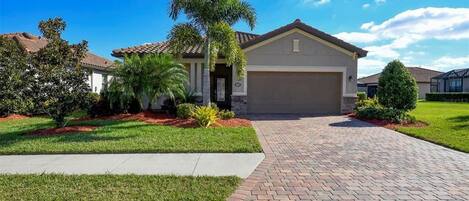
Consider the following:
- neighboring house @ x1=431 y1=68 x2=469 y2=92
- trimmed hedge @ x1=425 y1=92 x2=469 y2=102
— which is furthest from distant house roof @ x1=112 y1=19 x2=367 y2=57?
neighboring house @ x1=431 y1=68 x2=469 y2=92

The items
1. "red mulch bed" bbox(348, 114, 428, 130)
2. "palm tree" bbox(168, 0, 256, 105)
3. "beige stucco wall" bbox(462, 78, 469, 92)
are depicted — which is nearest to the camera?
"palm tree" bbox(168, 0, 256, 105)

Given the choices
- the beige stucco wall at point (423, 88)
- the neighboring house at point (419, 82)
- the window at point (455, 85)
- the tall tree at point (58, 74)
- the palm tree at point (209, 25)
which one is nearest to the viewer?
the tall tree at point (58, 74)

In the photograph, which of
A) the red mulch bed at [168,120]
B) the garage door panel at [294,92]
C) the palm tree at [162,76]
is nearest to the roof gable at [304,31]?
the garage door panel at [294,92]

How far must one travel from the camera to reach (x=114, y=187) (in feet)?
20.0

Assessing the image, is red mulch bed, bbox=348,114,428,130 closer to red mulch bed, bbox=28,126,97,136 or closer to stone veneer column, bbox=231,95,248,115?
stone veneer column, bbox=231,95,248,115

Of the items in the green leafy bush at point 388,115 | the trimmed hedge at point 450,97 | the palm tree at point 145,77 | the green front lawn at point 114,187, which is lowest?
the green front lawn at point 114,187

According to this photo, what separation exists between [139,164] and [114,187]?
1.66 metres

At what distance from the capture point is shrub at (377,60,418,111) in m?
16.4

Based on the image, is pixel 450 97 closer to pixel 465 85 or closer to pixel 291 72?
pixel 465 85

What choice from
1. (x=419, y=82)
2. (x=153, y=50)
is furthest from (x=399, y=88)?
(x=419, y=82)

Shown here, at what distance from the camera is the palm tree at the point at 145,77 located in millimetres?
15602

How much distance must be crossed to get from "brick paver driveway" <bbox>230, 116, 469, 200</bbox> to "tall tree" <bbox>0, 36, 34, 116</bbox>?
6.84 m

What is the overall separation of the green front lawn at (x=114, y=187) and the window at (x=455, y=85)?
50.7 meters

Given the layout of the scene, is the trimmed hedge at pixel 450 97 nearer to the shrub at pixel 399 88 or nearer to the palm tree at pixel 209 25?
the shrub at pixel 399 88
